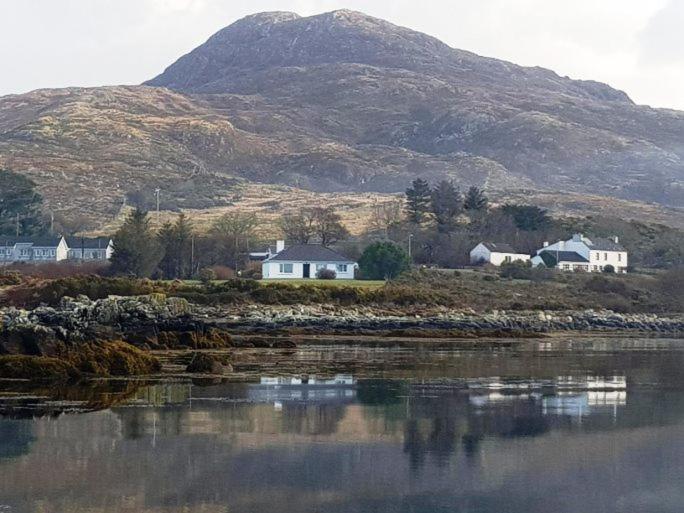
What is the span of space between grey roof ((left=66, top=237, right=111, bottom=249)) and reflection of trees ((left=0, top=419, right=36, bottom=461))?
80.0m

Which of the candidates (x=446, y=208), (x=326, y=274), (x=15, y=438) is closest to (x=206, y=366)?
(x=15, y=438)

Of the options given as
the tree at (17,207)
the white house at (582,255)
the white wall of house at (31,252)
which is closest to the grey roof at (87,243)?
the white wall of house at (31,252)

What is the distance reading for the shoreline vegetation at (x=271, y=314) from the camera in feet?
105

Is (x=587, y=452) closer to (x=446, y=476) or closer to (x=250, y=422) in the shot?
(x=446, y=476)

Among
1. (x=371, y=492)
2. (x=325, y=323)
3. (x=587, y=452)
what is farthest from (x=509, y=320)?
(x=371, y=492)

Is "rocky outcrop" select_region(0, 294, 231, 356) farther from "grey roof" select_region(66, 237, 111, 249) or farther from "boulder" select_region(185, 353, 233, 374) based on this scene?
"grey roof" select_region(66, 237, 111, 249)

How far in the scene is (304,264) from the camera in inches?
3223

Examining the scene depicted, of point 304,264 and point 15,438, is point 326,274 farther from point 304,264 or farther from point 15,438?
point 15,438

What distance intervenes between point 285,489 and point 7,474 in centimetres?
389

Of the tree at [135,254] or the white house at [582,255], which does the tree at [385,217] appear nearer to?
the white house at [582,255]

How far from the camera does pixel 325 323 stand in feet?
184

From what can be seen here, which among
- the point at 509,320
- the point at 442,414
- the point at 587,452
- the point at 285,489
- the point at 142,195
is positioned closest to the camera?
the point at 285,489

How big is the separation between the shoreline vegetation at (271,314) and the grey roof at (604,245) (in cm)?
814

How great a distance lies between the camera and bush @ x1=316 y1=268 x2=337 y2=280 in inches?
3108
